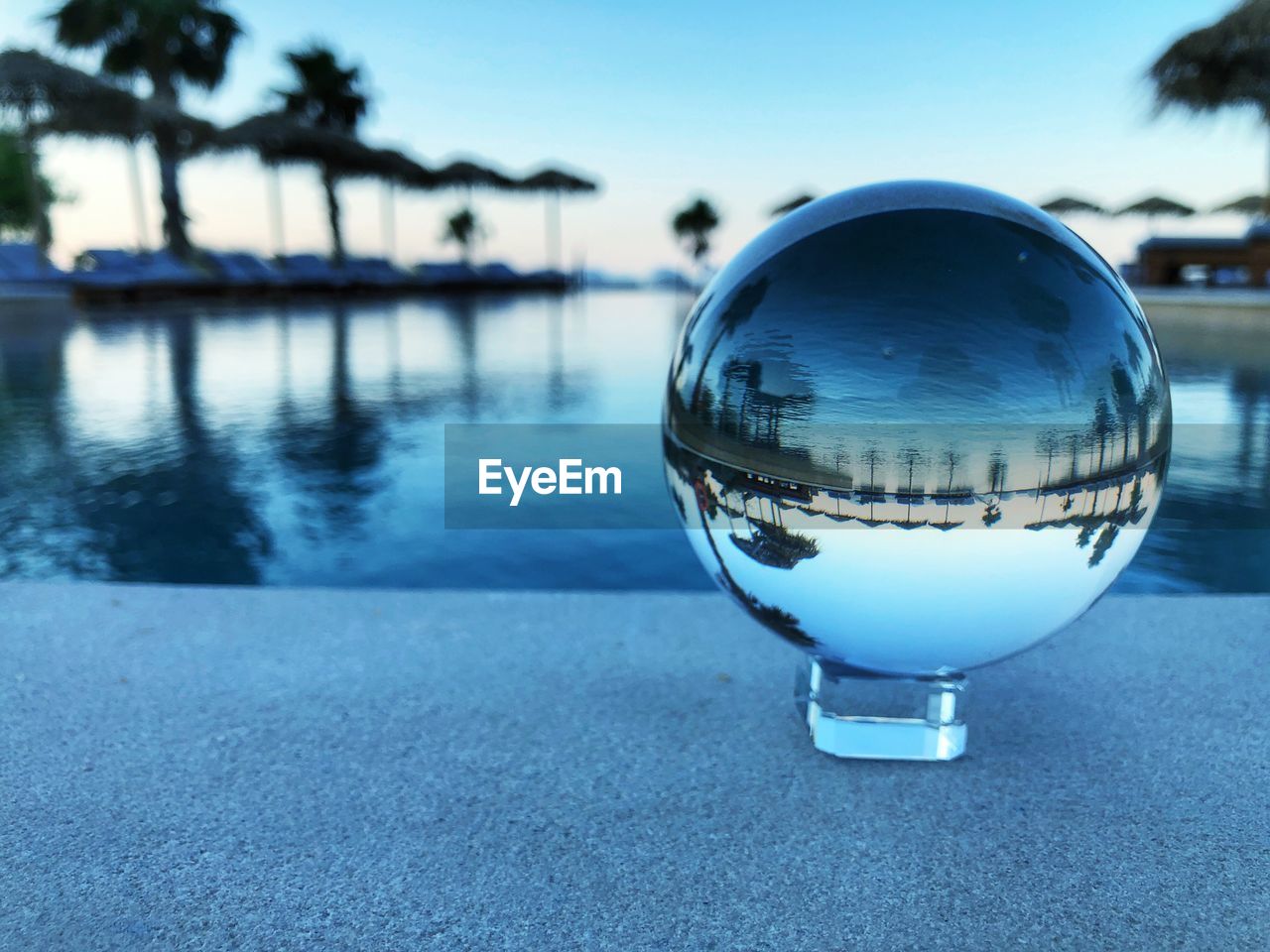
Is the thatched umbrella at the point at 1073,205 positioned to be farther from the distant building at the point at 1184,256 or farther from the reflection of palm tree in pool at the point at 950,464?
the reflection of palm tree in pool at the point at 950,464

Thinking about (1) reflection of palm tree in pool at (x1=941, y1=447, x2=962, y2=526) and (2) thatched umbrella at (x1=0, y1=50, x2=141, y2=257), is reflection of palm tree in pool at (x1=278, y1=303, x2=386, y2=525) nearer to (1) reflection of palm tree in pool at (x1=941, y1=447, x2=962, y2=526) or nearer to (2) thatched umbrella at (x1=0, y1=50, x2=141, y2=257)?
(1) reflection of palm tree in pool at (x1=941, y1=447, x2=962, y2=526)

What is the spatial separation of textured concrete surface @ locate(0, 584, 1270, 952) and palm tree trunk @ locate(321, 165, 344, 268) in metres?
39.8

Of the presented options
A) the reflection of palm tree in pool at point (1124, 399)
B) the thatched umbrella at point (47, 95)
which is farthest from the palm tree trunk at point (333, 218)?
the reflection of palm tree in pool at point (1124, 399)

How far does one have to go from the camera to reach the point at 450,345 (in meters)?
17.8

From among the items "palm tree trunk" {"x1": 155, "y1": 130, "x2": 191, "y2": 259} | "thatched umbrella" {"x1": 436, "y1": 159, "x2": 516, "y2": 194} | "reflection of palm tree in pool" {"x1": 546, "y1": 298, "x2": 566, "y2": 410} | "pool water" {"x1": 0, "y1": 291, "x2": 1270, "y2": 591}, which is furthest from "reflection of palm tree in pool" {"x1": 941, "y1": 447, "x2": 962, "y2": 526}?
"thatched umbrella" {"x1": 436, "y1": 159, "x2": 516, "y2": 194}

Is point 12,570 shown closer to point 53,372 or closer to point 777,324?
point 777,324

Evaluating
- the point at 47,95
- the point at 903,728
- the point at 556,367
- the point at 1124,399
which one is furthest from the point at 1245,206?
the point at 903,728

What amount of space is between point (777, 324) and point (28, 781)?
253cm

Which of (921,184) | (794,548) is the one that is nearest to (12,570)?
(794,548)

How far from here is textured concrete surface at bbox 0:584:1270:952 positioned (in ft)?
6.72

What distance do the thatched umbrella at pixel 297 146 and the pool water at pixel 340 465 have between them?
742 inches

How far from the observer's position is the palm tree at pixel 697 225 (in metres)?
100

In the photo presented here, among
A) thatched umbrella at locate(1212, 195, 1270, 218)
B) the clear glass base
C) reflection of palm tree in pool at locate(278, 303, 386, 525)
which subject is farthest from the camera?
thatched umbrella at locate(1212, 195, 1270, 218)

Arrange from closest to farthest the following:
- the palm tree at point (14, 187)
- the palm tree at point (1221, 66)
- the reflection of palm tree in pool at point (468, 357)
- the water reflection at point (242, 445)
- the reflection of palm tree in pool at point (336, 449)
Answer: the water reflection at point (242, 445) → the reflection of palm tree in pool at point (336, 449) → the reflection of palm tree in pool at point (468, 357) → the palm tree at point (1221, 66) → the palm tree at point (14, 187)
